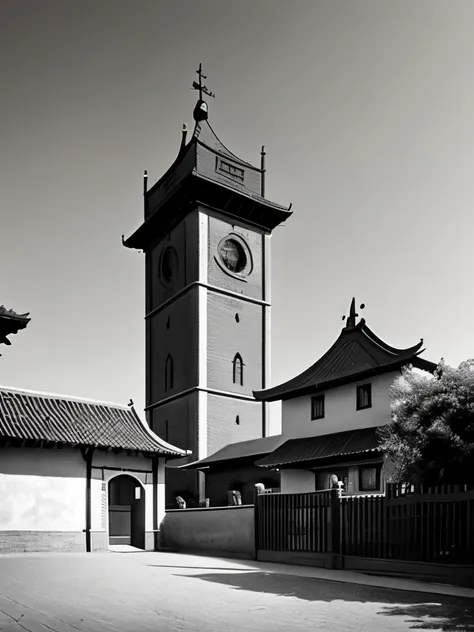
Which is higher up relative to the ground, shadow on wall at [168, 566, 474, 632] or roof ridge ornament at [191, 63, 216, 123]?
roof ridge ornament at [191, 63, 216, 123]

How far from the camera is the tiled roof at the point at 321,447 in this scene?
2464 centimetres

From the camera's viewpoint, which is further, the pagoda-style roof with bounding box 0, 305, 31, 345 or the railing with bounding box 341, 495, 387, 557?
the railing with bounding box 341, 495, 387, 557

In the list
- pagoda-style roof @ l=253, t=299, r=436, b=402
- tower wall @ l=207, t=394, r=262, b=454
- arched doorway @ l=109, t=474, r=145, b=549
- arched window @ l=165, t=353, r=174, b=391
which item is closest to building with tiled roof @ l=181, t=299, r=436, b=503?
pagoda-style roof @ l=253, t=299, r=436, b=402

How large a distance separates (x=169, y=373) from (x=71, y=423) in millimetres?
17581

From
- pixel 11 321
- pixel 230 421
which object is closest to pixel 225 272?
pixel 230 421

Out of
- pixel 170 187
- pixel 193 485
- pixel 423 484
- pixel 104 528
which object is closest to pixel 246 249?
pixel 170 187

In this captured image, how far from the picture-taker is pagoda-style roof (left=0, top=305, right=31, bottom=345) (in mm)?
12406

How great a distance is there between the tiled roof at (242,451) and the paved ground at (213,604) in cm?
1742

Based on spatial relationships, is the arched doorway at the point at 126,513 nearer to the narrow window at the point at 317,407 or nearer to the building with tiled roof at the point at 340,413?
the building with tiled roof at the point at 340,413

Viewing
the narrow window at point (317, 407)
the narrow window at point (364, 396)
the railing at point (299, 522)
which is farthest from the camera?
the narrow window at point (317, 407)

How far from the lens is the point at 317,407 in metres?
28.9

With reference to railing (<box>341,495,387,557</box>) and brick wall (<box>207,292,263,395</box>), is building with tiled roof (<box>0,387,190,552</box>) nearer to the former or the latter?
railing (<box>341,495,387,557</box>)

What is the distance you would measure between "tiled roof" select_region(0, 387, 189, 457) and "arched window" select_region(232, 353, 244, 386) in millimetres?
13441

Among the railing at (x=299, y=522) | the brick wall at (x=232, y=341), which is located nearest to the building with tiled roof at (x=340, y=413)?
the railing at (x=299, y=522)
